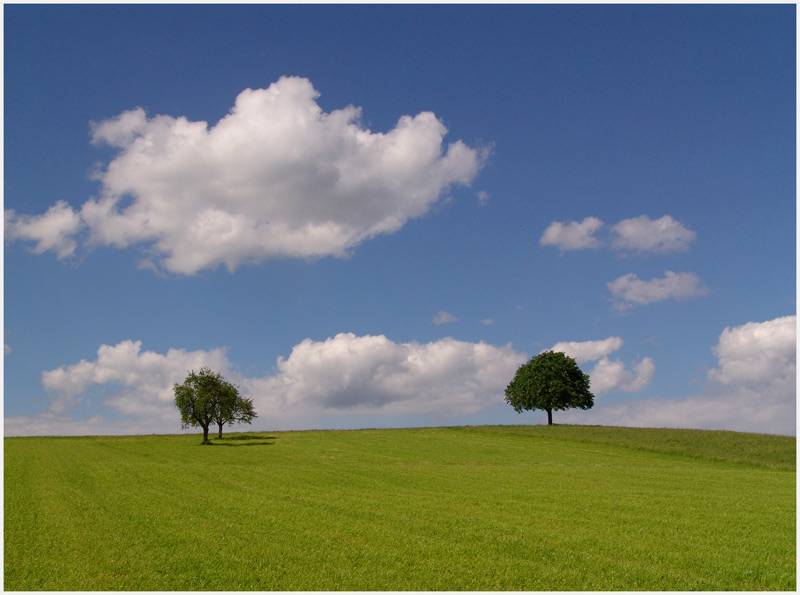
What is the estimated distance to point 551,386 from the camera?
9588 centimetres

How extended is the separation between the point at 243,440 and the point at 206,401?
867cm

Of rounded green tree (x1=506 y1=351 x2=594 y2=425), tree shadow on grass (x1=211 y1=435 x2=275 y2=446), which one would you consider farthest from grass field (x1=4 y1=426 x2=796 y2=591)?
rounded green tree (x1=506 y1=351 x2=594 y2=425)

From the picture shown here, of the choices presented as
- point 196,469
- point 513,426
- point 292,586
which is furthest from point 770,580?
point 513,426

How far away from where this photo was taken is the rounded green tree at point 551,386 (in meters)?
95.9

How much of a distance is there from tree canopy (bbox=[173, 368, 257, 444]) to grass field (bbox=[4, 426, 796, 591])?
4587 centimetres

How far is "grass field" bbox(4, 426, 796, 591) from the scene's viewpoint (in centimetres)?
1384

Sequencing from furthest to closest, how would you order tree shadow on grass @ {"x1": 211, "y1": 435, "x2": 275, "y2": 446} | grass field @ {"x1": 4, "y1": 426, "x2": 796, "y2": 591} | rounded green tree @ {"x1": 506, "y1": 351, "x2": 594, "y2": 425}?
rounded green tree @ {"x1": 506, "y1": 351, "x2": 594, "y2": 425} → tree shadow on grass @ {"x1": 211, "y1": 435, "x2": 275, "y2": 446} → grass field @ {"x1": 4, "y1": 426, "x2": 796, "y2": 591}

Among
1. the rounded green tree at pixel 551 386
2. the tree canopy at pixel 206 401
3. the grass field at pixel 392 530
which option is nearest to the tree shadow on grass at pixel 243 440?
the tree canopy at pixel 206 401

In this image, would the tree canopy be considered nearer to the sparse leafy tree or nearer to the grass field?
the sparse leafy tree

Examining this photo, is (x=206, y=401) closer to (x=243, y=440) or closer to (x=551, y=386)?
(x=243, y=440)

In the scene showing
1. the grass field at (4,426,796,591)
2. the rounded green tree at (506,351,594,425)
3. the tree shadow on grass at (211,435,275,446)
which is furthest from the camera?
the rounded green tree at (506,351,594,425)

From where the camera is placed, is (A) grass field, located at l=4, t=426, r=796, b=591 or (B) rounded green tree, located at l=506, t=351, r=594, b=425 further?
(B) rounded green tree, located at l=506, t=351, r=594, b=425

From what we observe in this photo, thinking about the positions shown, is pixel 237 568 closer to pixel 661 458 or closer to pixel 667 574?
pixel 667 574

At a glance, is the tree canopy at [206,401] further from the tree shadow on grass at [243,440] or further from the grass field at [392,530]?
the grass field at [392,530]
